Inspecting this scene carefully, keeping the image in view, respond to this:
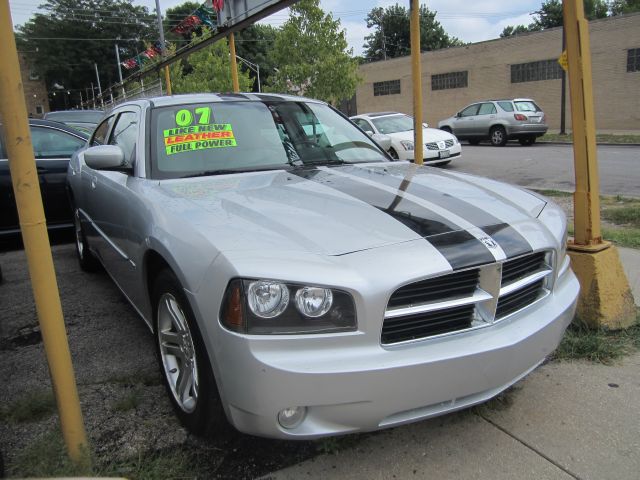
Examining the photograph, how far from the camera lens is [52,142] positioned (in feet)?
21.0

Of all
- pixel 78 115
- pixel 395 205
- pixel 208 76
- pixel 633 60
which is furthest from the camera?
pixel 208 76

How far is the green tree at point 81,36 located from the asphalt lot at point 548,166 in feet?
217

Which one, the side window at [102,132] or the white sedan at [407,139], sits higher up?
the side window at [102,132]

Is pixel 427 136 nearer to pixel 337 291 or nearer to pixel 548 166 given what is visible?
pixel 548 166

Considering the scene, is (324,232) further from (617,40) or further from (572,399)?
(617,40)

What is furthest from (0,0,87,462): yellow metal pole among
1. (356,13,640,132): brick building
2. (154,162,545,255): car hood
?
(356,13,640,132): brick building

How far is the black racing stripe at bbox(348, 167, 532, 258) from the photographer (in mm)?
2207

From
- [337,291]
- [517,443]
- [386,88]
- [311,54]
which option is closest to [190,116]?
[337,291]

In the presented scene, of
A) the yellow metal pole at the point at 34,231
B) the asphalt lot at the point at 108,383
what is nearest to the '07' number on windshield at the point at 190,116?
the yellow metal pole at the point at 34,231

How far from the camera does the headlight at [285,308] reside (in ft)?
6.14

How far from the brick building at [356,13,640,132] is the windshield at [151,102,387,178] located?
81.9ft

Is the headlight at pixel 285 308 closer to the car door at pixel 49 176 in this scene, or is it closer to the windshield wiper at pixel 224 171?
the windshield wiper at pixel 224 171

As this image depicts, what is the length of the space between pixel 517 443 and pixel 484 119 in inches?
734

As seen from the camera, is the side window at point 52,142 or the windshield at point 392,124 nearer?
the side window at point 52,142
